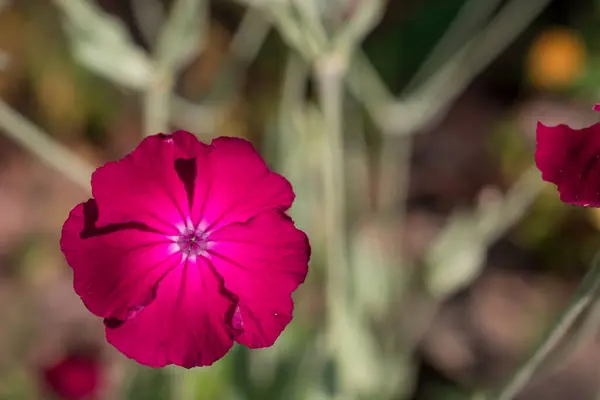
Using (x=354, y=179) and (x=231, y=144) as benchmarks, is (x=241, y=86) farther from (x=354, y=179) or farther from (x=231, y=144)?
(x=231, y=144)

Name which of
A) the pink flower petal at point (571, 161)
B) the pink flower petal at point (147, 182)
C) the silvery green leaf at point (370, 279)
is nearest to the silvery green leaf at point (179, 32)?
the pink flower petal at point (147, 182)

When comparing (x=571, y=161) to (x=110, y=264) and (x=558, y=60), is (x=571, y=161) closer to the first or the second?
(x=110, y=264)

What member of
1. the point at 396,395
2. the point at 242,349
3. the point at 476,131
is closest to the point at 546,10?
the point at 476,131

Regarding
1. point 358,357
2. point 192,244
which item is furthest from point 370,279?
point 192,244

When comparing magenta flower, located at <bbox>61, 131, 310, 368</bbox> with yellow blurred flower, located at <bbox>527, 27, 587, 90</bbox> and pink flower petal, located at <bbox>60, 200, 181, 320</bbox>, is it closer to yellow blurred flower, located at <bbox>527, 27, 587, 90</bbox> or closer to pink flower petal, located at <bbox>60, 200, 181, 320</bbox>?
pink flower petal, located at <bbox>60, 200, 181, 320</bbox>

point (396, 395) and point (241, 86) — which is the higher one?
point (241, 86)

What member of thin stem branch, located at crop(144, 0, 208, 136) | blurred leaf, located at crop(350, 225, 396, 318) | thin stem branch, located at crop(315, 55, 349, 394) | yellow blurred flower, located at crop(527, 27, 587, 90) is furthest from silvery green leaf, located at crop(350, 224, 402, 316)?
yellow blurred flower, located at crop(527, 27, 587, 90)
